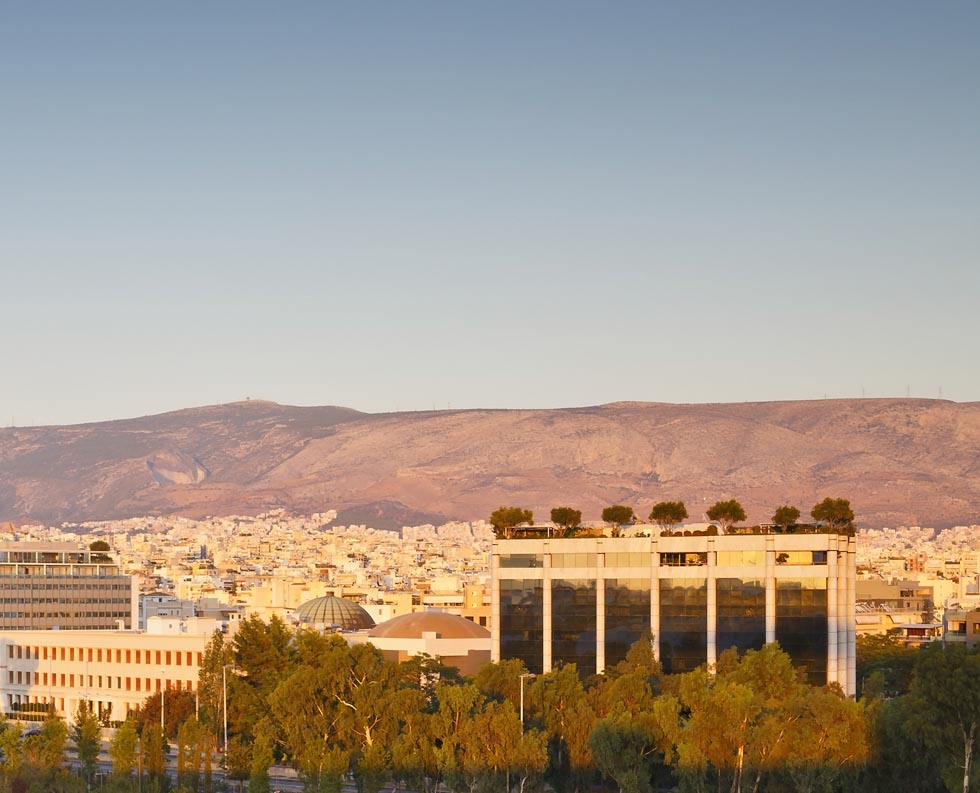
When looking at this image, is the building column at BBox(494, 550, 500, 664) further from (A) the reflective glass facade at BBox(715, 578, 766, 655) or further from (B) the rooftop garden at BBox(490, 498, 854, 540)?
(A) the reflective glass facade at BBox(715, 578, 766, 655)

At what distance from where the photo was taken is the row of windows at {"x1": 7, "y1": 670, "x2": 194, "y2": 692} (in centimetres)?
15050

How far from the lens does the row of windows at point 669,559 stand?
116 metres

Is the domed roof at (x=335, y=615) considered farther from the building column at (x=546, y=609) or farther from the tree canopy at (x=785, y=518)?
the tree canopy at (x=785, y=518)

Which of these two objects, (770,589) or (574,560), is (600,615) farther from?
(770,589)

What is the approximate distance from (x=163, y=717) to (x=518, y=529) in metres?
24.9

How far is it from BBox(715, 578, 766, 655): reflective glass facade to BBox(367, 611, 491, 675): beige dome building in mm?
29898

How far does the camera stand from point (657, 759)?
9706 cm

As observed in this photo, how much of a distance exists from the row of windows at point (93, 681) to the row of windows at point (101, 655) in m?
1.24

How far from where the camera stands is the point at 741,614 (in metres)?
116

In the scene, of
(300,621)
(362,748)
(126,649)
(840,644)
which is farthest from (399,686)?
(300,621)

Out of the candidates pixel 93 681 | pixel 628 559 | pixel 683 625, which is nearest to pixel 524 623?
pixel 628 559

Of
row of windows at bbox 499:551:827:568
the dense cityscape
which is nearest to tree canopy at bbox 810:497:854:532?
the dense cityscape

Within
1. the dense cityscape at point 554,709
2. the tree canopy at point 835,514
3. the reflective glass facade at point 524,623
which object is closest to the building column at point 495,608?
the dense cityscape at point 554,709

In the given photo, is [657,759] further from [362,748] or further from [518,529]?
[518,529]
